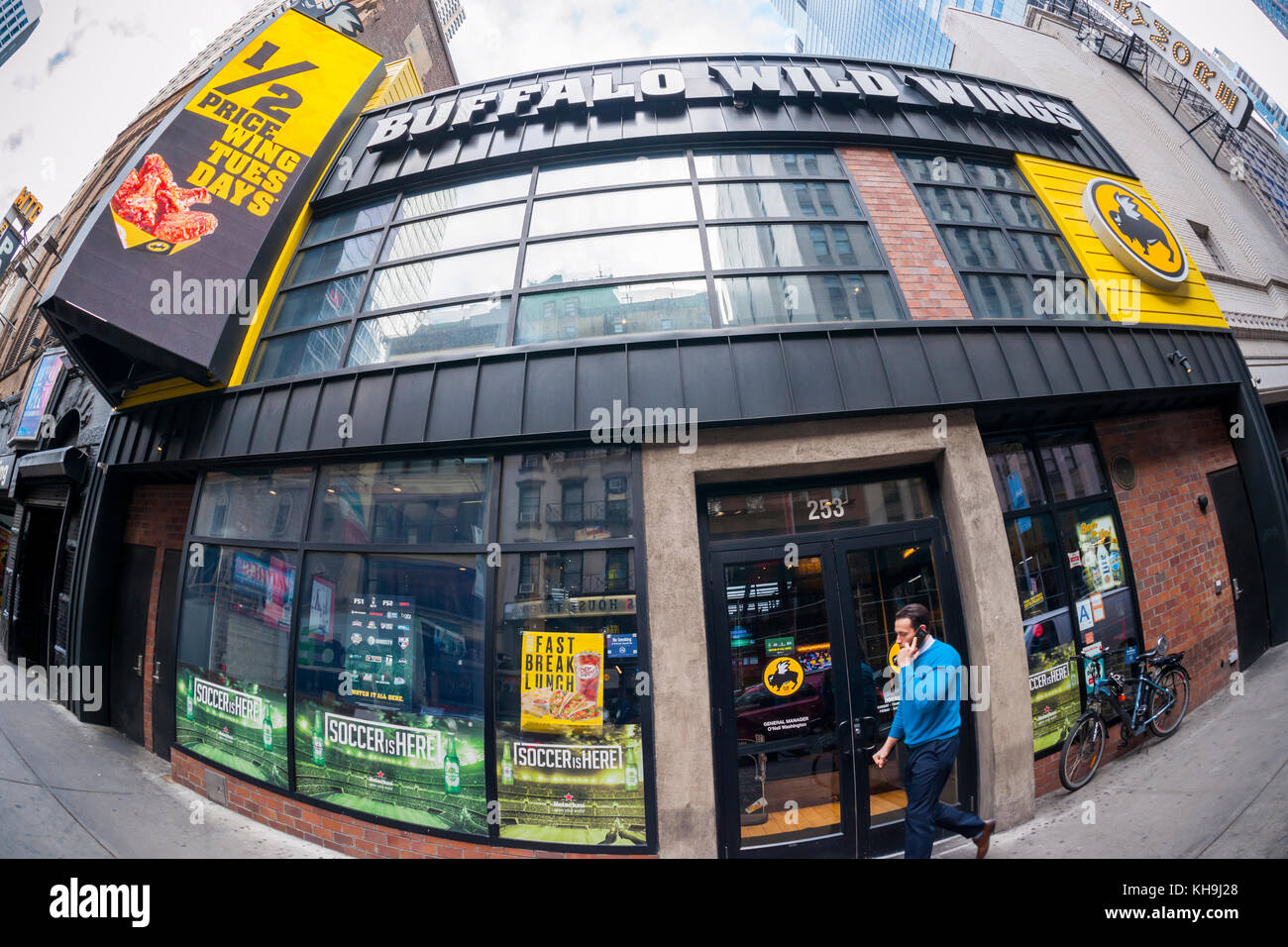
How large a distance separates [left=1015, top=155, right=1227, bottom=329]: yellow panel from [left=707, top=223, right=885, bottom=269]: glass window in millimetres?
3287

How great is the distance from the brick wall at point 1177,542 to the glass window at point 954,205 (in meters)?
3.27

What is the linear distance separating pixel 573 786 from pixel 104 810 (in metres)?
5.58

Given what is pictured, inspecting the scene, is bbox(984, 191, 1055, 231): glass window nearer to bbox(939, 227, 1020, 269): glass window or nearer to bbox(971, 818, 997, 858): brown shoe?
bbox(939, 227, 1020, 269): glass window

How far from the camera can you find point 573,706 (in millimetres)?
4344

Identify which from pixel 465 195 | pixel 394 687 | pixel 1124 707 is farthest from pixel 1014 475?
pixel 465 195

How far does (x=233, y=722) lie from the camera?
18.0 ft

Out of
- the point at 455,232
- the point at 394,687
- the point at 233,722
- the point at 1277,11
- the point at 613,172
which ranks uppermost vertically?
the point at 1277,11

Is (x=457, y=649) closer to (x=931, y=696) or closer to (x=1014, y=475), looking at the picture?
(x=931, y=696)

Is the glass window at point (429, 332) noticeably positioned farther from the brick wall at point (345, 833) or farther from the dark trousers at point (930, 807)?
the dark trousers at point (930, 807)

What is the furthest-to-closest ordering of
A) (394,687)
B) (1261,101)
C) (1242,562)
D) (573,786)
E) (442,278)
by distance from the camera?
1. (1261,101)
2. (1242,562)
3. (442,278)
4. (394,687)
5. (573,786)

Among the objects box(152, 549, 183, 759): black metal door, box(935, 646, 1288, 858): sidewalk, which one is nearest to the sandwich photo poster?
box(935, 646, 1288, 858): sidewalk

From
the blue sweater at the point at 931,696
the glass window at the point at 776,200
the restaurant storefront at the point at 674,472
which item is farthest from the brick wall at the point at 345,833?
the glass window at the point at 776,200

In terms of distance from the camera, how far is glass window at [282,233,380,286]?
253 inches

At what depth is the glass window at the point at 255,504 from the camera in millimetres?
5410
